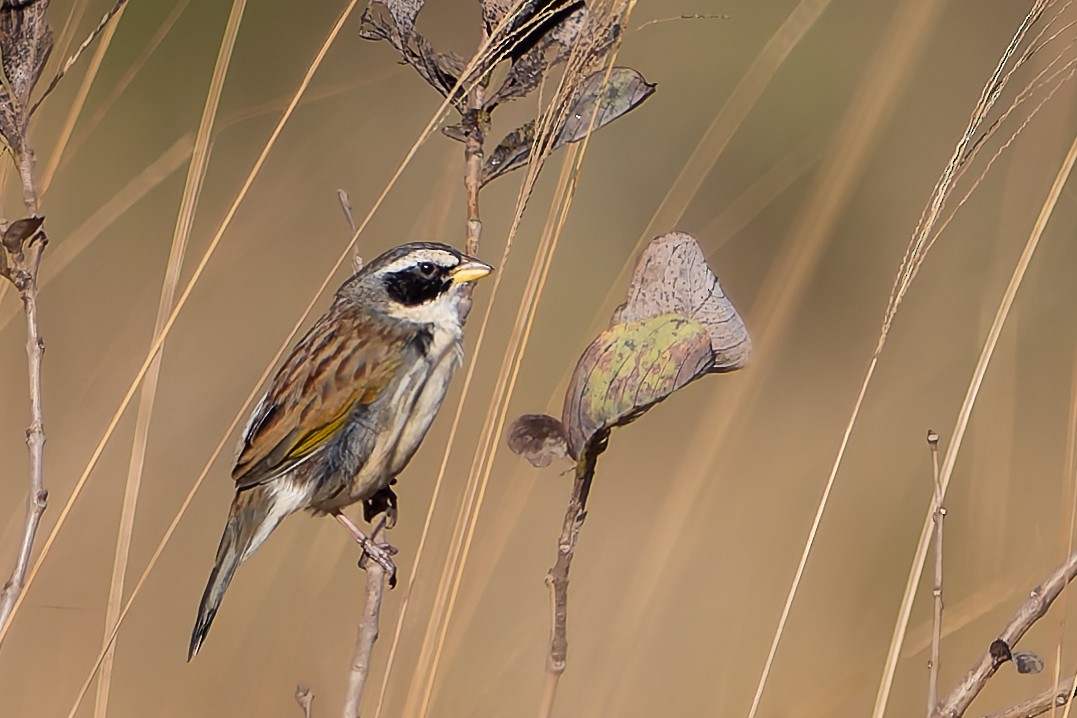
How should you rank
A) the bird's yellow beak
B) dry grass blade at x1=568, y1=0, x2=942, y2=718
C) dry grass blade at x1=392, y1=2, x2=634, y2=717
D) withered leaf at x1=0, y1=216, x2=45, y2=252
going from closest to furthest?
withered leaf at x1=0, y1=216, x2=45, y2=252, dry grass blade at x1=392, y1=2, x2=634, y2=717, the bird's yellow beak, dry grass blade at x1=568, y1=0, x2=942, y2=718

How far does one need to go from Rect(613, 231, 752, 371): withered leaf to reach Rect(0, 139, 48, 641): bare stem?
0.64 m

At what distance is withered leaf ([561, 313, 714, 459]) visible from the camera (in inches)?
49.3

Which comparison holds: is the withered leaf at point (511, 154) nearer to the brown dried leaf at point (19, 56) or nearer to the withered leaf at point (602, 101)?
the withered leaf at point (602, 101)

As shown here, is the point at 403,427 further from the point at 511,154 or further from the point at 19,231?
the point at 19,231

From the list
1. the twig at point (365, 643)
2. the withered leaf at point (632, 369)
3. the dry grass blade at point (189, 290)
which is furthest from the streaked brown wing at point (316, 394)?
the withered leaf at point (632, 369)

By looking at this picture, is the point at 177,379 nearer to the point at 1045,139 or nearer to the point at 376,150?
the point at 376,150

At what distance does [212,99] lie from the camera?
1866 mm

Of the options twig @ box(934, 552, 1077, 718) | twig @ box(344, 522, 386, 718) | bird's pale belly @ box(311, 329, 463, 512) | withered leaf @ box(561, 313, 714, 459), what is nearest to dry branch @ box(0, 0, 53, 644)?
twig @ box(344, 522, 386, 718)

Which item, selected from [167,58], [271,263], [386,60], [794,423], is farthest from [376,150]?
[794,423]

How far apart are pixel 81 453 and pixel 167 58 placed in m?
2.63

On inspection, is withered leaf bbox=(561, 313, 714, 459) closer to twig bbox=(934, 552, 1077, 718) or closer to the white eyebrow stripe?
twig bbox=(934, 552, 1077, 718)

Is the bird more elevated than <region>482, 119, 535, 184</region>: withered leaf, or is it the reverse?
<region>482, 119, 535, 184</region>: withered leaf

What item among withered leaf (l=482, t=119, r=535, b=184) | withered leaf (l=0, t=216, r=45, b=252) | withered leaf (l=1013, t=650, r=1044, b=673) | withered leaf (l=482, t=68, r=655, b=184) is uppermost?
withered leaf (l=482, t=68, r=655, b=184)

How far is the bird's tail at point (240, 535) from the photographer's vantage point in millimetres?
2035
